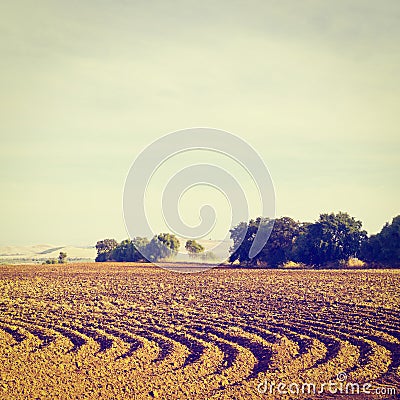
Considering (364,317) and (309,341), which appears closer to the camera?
(309,341)

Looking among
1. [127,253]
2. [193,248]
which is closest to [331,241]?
[193,248]

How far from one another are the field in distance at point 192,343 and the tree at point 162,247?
52.6m

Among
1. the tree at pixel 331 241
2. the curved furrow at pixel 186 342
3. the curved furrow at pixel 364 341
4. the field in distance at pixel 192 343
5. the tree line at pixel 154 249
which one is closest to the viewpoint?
the field in distance at pixel 192 343

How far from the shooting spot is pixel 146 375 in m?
12.1

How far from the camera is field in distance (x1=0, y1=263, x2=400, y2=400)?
11.5 metres

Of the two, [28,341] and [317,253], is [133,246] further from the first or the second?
[28,341]

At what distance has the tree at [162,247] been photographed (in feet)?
260

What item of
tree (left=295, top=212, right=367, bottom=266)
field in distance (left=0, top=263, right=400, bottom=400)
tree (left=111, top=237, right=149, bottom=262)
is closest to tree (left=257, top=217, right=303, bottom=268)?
tree (left=295, top=212, right=367, bottom=266)

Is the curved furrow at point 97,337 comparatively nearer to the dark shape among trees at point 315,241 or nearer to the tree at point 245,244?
the dark shape among trees at point 315,241

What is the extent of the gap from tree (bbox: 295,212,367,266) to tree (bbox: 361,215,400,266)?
132cm

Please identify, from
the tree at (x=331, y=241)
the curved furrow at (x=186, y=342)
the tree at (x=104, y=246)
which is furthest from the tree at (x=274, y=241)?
the curved furrow at (x=186, y=342)

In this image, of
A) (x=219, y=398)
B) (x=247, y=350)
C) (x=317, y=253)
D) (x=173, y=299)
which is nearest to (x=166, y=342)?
(x=247, y=350)

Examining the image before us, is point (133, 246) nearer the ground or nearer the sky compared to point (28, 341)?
nearer the sky

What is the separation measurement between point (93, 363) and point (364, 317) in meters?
9.67
